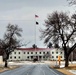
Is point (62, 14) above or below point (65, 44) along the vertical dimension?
above

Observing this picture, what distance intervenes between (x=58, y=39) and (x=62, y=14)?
5.29m

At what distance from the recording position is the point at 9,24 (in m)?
81.4

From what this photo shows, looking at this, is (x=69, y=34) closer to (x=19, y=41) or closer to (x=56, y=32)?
(x=56, y=32)

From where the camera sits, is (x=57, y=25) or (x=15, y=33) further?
(x=15, y=33)

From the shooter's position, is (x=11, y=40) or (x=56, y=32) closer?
(x=56, y=32)

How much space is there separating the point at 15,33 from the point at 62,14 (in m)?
17.4

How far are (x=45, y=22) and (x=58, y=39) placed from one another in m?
4.70

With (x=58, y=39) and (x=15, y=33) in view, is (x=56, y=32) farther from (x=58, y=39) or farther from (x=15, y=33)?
(x=15, y=33)

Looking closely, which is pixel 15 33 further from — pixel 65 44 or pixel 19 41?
pixel 65 44

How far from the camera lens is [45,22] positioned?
6844cm

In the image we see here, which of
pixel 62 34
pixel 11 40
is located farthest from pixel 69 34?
pixel 11 40

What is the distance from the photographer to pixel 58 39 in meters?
66.9

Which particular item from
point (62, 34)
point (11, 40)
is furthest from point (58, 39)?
point (11, 40)

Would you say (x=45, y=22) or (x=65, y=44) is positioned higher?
(x=45, y=22)
